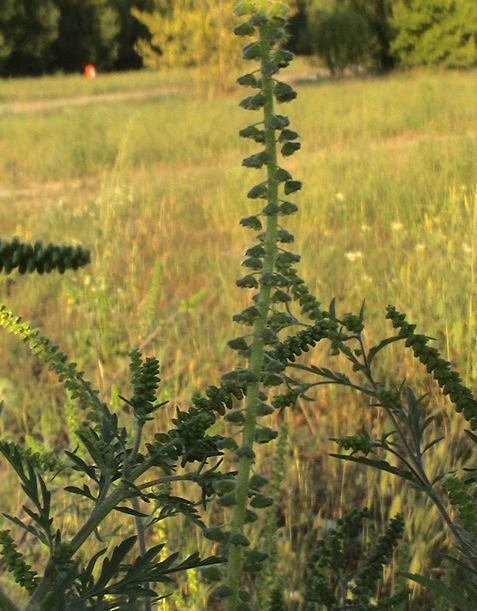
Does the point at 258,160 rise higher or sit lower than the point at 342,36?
lower

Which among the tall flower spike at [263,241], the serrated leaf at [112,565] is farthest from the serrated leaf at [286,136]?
the serrated leaf at [112,565]

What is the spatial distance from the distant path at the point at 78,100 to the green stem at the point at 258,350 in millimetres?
19366

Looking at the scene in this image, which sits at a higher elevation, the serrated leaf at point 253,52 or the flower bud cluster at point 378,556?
the serrated leaf at point 253,52

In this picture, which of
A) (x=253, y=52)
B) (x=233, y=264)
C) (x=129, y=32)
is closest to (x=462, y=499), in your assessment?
(x=253, y=52)

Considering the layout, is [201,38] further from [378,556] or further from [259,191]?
[259,191]

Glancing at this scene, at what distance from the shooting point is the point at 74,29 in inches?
1457

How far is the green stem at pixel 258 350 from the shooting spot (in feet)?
1.82

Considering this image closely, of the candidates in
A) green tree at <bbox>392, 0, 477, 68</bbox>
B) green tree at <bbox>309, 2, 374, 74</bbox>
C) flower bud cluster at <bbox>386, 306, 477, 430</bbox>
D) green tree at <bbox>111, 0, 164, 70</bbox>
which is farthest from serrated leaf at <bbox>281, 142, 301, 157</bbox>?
green tree at <bbox>111, 0, 164, 70</bbox>

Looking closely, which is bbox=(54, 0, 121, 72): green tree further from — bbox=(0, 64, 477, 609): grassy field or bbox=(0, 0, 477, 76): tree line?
bbox=(0, 64, 477, 609): grassy field

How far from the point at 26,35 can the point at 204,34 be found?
722 inches

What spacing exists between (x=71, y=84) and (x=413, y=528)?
27875mm

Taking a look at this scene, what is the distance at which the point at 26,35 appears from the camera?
115ft

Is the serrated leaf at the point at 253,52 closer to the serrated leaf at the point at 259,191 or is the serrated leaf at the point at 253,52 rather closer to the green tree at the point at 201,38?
the serrated leaf at the point at 259,191

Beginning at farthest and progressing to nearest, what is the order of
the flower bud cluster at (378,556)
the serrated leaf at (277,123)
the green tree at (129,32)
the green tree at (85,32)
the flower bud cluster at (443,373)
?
the green tree at (129,32)
the green tree at (85,32)
the flower bud cluster at (378,556)
the flower bud cluster at (443,373)
the serrated leaf at (277,123)
